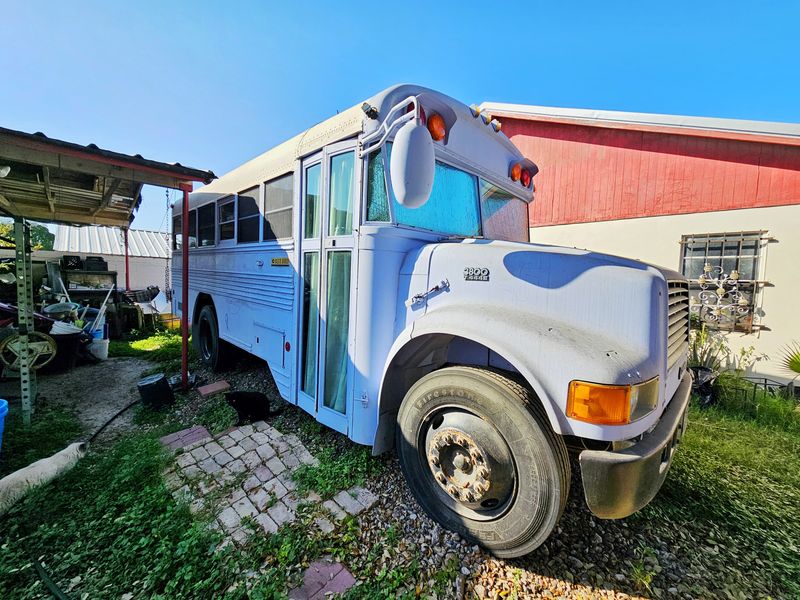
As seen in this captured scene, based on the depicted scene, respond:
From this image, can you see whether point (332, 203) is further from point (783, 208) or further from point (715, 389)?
point (783, 208)

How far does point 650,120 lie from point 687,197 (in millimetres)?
1530

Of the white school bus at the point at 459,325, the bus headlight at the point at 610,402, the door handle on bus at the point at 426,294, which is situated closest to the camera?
the bus headlight at the point at 610,402

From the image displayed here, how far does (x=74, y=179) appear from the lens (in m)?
4.82

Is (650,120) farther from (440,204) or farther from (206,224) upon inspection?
(206,224)

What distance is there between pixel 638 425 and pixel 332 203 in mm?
2377

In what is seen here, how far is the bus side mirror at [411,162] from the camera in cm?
170

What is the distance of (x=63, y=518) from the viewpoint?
2121mm

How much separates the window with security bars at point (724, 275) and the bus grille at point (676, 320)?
3935mm

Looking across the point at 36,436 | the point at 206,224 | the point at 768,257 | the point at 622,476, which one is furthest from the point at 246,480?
the point at 768,257

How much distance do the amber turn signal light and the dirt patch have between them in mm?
3996

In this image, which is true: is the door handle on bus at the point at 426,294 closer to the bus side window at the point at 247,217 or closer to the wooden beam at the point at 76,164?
the bus side window at the point at 247,217

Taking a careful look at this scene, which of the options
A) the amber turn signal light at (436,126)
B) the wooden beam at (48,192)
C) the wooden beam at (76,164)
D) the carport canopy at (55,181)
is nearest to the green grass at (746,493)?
the amber turn signal light at (436,126)

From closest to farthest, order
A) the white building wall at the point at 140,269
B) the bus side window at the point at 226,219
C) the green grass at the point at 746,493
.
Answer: the green grass at the point at 746,493
the bus side window at the point at 226,219
the white building wall at the point at 140,269

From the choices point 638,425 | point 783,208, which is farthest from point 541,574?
point 783,208
